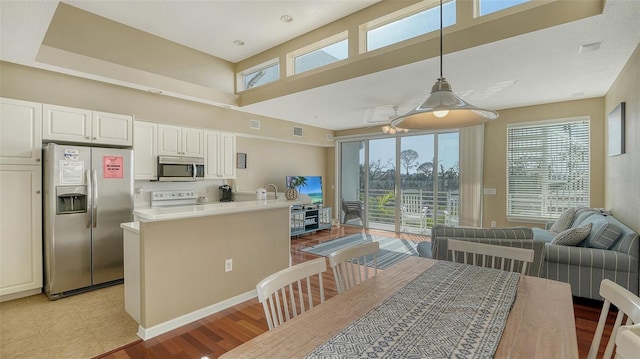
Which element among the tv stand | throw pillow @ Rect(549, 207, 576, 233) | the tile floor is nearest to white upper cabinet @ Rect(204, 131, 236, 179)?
the tv stand

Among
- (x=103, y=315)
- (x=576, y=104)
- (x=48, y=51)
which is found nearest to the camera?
(x=103, y=315)

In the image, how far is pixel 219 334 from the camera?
2.44m

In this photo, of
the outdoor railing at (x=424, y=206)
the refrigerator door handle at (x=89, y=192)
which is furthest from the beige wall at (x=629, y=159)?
the refrigerator door handle at (x=89, y=192)

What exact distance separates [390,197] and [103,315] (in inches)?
224

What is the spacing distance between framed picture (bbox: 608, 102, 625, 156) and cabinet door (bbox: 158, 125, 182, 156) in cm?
568

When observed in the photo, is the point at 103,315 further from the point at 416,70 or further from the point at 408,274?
the point at 416,70

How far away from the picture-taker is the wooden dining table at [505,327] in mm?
979

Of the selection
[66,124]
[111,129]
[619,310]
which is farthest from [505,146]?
[66,124]

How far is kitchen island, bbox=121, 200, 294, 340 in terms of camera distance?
2.39 m

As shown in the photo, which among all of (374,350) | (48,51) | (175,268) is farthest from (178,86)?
(374,350)

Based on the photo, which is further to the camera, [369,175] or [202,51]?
[369,175]

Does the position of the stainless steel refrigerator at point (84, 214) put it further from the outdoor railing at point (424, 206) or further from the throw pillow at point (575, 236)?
the outdoor railing at point (424, 206)

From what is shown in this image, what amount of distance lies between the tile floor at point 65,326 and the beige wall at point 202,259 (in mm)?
338

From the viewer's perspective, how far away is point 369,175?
7273mm
